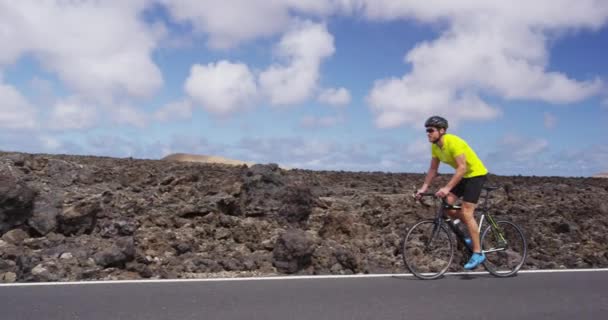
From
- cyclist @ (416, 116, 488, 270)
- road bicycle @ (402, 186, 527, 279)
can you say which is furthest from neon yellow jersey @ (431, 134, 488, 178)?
road bicycle @ (402, 186, 527, 279)

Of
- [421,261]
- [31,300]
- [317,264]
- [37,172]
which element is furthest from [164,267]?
[37,172]

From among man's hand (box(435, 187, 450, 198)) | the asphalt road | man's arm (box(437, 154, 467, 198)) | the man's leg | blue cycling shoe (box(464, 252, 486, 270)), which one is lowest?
the asphalt road

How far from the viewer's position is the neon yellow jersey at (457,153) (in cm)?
758

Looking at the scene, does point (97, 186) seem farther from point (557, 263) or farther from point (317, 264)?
point (557, 263)

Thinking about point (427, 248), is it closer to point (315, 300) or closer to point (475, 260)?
point (475, 260)

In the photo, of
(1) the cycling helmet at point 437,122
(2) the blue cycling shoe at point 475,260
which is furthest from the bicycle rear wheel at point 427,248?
(1) the cycling helmet at point 437,122

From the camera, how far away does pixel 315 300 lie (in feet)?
21.1

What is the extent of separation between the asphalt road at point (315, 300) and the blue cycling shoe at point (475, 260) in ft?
A: 0.61

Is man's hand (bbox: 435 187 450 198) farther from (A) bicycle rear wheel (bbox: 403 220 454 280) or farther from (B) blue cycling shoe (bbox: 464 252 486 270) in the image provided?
(B) blue cycling shoe (bbox: 464 252 486 270)

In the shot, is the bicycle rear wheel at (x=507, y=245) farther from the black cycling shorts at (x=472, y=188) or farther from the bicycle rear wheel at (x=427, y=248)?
the black cycling shorts at (x=472, y=188)

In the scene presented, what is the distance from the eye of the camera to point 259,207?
1287 centimetres

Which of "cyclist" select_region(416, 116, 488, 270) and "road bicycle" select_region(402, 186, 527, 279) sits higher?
"cyclist" select_region(416, 116, 488, 270)

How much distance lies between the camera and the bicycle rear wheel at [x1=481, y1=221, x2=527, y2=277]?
830 cm

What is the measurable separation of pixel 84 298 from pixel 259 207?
662cm
